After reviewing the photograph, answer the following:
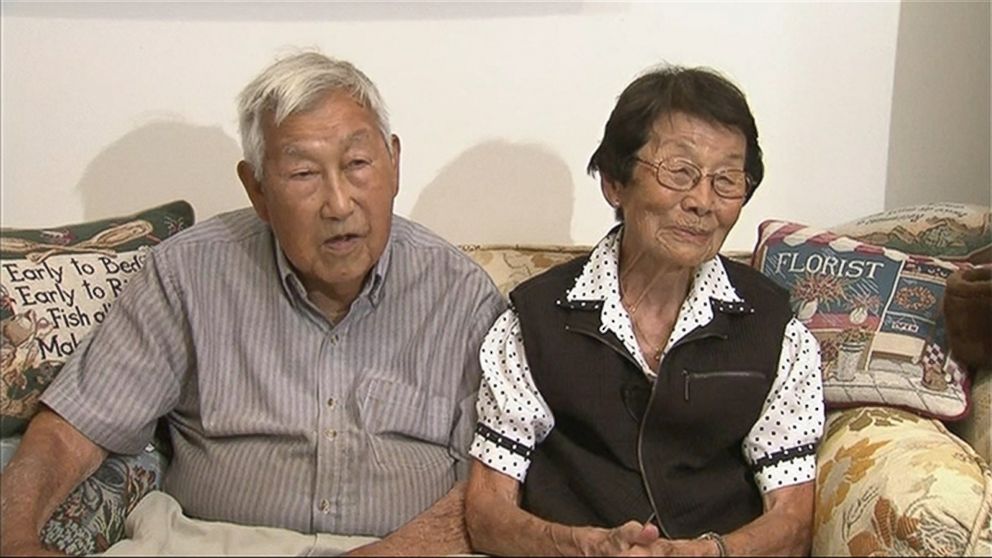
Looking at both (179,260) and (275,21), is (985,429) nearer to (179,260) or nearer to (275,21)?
(179,260)

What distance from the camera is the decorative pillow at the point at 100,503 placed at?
5.90 ft

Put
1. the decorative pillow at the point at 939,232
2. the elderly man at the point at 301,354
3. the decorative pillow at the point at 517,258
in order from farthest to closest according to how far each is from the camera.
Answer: the decorative pillow at the point at 517,258, the decorative pillow at the point at 939,232, the elderly man at the point at 301,354

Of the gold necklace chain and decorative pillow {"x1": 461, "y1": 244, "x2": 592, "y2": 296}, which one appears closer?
the gold necklace chain

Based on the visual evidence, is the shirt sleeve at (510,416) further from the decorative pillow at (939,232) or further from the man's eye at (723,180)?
the decorative pillow at (939,232)

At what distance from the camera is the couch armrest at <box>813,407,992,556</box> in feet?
5.27

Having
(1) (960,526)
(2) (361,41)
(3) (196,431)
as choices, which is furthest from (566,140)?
(1) (960,526)

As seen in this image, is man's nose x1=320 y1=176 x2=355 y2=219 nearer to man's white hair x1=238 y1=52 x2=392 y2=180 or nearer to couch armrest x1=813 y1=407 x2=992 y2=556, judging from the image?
man's white hair x1=238 y1=52 x2=392 y2=180

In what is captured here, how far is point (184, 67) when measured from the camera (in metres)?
2.45

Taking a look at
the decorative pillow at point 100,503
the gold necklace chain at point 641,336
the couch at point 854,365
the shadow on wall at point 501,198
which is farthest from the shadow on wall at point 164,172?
the gold necklace chain at point 641,336

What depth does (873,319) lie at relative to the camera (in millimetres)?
1968

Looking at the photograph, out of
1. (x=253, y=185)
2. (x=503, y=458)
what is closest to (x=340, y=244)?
(x=253, y=185)

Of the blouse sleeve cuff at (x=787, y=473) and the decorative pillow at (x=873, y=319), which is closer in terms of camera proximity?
the blouse sleeve cuff at (x=787, y=473)

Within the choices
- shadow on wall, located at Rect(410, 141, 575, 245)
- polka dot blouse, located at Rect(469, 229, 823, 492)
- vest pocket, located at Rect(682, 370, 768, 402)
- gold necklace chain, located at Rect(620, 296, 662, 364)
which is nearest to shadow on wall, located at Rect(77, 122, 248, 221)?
shadow on wall, located at Rect(410, 141, 575, 245)

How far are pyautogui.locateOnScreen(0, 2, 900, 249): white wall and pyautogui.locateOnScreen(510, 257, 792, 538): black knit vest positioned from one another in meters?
0.72
